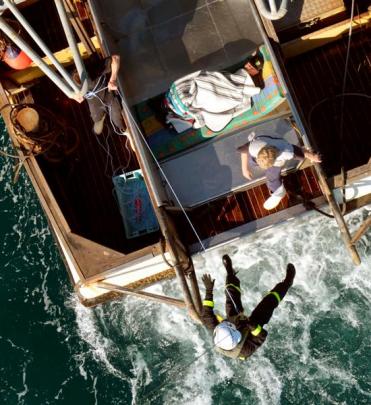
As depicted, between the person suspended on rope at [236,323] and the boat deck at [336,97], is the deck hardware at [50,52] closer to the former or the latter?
the person suspended on rope at [236,323]

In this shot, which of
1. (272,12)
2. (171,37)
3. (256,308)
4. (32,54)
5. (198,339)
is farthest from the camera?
(198,339)

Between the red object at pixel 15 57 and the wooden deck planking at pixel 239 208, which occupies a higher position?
the red object at pixel 15 57

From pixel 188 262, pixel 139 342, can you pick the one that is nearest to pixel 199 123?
pixel 188 262

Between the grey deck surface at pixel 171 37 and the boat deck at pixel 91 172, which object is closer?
the grey deck surface at pixel 171 37

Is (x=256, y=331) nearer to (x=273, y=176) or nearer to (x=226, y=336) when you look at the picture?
(x=226, y=336)

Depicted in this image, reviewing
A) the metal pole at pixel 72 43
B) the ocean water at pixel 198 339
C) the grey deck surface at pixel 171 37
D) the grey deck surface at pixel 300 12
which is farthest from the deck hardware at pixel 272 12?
the ocean water at pixel 198 339

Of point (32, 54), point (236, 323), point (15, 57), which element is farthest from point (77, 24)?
point (236, 323)

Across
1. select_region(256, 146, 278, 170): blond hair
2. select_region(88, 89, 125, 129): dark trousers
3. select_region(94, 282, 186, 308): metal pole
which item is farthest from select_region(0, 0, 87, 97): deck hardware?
select_region(94, 282, 186, 308): metal pole
